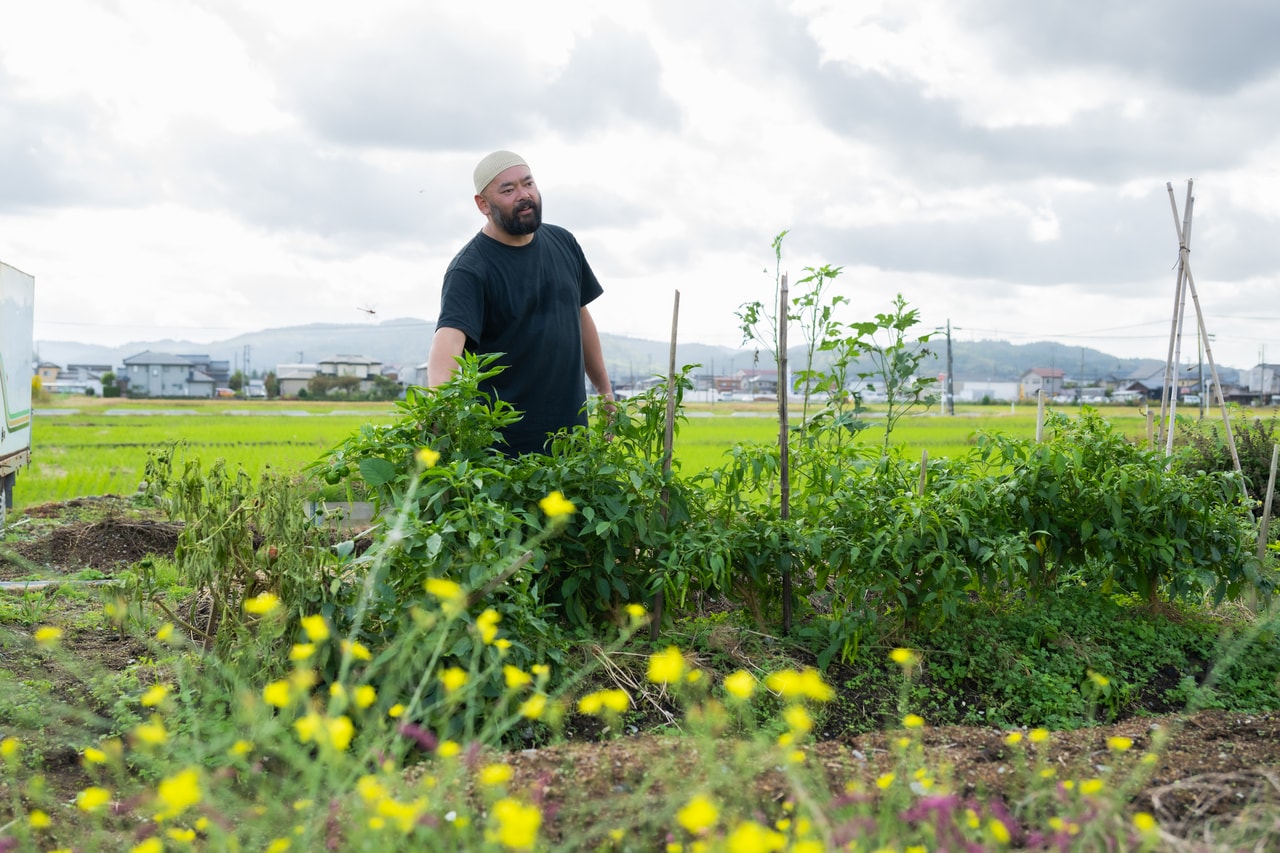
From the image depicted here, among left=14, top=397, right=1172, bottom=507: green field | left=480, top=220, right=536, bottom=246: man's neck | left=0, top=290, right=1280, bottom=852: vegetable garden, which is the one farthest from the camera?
left=14, top=397, right=1172, bottom=507: green field

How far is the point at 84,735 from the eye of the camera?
3.18 metres

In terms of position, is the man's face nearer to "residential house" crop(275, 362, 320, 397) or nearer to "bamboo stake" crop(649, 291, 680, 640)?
"bamboo stake" crop(649, 291, 680, 640)

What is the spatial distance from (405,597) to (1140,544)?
9.99 ft

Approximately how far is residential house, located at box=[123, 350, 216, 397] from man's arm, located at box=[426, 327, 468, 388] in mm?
94307

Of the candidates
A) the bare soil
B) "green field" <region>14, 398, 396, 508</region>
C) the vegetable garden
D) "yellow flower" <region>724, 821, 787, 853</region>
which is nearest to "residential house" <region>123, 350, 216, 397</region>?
"green field" <region>14, 398, 396, 508</region>

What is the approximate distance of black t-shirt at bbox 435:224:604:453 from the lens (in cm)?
425

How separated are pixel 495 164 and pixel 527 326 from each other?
71cm

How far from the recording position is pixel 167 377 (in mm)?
→ 91312

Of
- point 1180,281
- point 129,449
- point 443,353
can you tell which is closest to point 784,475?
point 443,353

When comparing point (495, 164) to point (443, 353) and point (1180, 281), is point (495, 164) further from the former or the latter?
point (1180, 281)

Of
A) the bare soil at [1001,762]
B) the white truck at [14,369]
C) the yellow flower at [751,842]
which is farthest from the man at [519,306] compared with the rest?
the white truck at [14,369]

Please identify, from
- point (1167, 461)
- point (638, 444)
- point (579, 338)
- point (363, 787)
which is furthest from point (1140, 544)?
point (363, 787)

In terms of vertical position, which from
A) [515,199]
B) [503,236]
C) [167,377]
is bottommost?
[503,236]

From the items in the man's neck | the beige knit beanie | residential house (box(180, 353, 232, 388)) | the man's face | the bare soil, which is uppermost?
residential house (box(180, 353, 232, 388))
